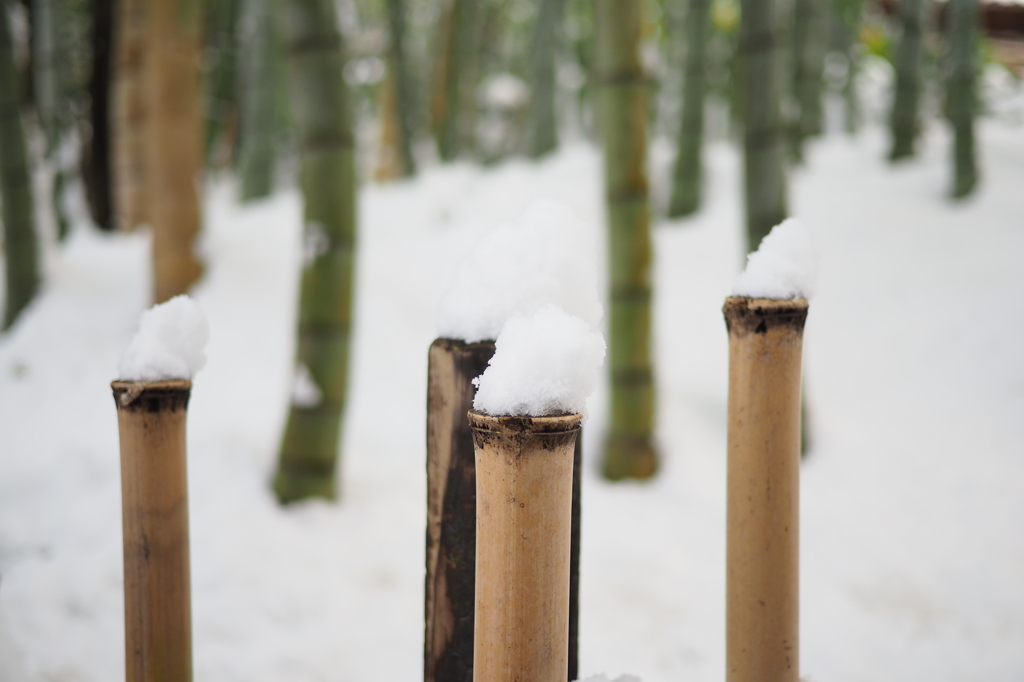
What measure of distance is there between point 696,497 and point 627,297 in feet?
1.91

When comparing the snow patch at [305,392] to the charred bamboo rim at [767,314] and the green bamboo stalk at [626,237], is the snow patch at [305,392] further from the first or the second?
the charred bamboo rim at [767,314]

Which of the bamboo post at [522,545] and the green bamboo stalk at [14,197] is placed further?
the green bamboo stalk at [14,197]

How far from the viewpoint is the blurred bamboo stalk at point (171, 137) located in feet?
8.14

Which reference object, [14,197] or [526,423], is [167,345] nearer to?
[526,423]

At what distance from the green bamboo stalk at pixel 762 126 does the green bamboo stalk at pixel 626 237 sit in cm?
34

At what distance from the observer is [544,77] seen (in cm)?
469

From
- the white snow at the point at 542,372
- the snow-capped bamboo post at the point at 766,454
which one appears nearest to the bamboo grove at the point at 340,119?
the snow-capped bamboo post at the point at 766,454

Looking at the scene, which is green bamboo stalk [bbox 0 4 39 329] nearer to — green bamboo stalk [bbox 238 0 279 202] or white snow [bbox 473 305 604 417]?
green bamboo stalk [bbox 238 0 279 202]

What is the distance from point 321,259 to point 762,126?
1.31 metres

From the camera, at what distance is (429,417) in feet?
2.85

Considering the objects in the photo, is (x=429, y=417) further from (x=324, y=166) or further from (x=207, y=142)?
(x=207, y=142)

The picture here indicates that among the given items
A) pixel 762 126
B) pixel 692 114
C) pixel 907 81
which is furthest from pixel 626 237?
pixel 907 81

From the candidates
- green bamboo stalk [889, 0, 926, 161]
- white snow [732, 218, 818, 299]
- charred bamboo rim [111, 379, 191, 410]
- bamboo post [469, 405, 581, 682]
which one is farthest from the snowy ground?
white snow [732, 218, 818, 299]

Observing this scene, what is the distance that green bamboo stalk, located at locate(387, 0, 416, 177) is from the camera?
198 inches
